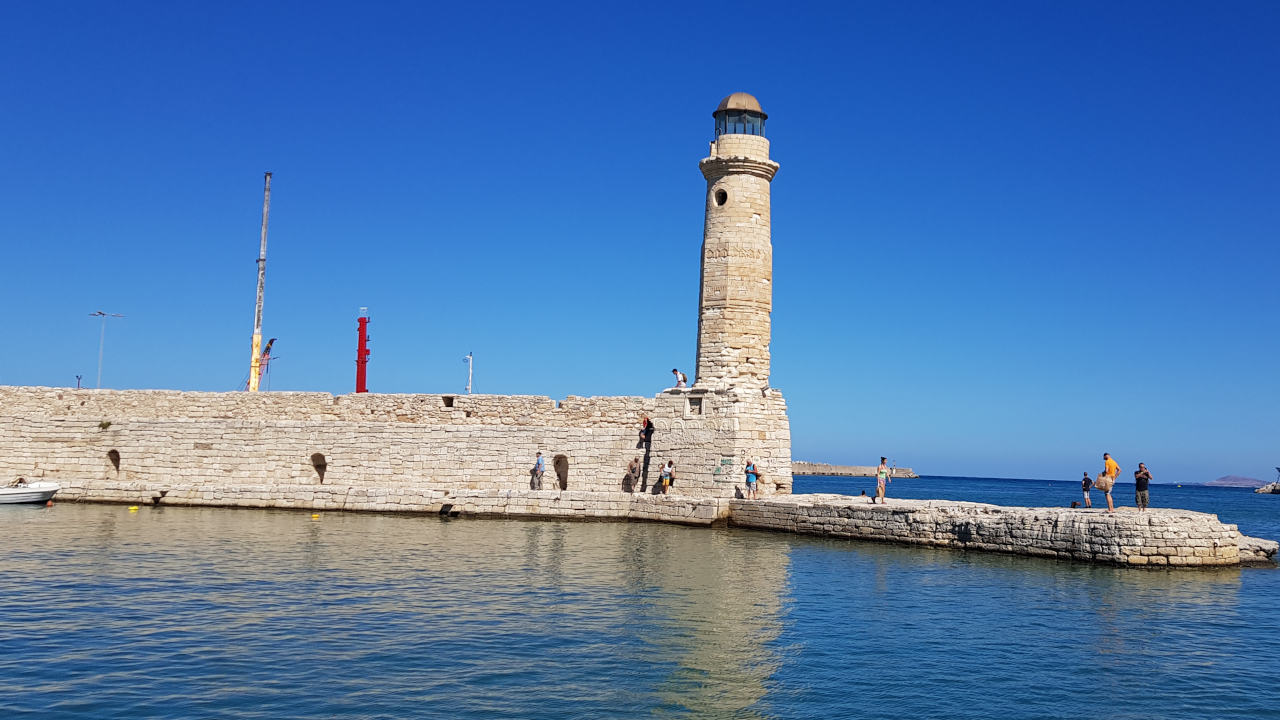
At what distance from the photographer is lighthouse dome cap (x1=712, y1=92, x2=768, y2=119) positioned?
20.7 metres

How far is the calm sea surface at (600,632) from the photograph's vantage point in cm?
711

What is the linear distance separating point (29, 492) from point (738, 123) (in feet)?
52.9

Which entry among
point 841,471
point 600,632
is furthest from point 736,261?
point 841,471

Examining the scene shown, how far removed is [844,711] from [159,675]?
5120 millimetres

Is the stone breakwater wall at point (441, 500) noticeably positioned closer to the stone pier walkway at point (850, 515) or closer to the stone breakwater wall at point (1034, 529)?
the stone pier walkway at point (850, 515)

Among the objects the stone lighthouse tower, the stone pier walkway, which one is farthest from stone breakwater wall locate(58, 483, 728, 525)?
the stone lighthouse tower

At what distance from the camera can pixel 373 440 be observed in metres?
20.0

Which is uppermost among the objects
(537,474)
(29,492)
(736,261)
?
(736,261)

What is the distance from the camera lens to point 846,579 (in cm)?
1266

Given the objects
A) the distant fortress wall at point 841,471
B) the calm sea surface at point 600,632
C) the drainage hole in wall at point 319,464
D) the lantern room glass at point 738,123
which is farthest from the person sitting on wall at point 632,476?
the distant fortress wall at point 841,471

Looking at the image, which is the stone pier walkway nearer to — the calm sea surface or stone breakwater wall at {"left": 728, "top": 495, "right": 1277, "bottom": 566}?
stone breakwater wall at {"left": 728, "top": 495, "right": 1277, "bottom": 566}

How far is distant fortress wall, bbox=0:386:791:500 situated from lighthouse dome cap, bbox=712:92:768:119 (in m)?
6.06

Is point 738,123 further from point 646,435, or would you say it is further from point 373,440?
point 373,440

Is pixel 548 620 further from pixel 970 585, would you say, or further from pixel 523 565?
pixel 970 585
